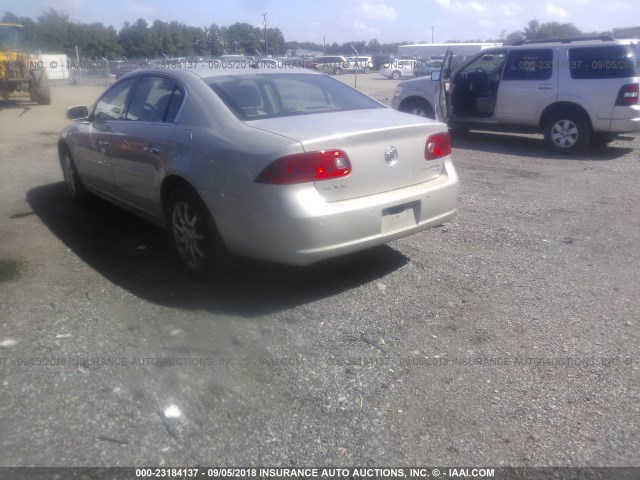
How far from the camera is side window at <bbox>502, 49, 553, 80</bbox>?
10.3m

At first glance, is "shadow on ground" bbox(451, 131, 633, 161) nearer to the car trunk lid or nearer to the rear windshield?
the rear windshield

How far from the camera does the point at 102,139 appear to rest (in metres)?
5.68

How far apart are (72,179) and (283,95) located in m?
3.11

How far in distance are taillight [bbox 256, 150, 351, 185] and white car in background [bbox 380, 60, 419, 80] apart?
41.2 meters

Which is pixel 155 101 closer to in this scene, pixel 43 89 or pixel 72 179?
pixel 72 179

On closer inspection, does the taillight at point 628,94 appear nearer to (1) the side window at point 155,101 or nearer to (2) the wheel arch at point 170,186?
(1) the side window at point 155,101

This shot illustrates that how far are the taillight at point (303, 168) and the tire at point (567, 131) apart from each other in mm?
7386

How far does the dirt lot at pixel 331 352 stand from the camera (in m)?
2.80

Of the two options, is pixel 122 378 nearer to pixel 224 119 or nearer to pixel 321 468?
pixel 321 468

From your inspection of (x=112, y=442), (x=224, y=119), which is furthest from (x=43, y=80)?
(x=112, y=442)

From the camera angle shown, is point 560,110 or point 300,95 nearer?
point 300,95

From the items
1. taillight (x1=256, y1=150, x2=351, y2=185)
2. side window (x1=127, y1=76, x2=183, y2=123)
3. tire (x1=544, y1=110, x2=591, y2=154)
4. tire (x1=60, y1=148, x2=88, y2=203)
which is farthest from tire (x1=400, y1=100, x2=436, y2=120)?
taillight (x1=256, y1=150, x2=351, y2=185)

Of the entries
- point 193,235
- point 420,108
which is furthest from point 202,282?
point 420,108

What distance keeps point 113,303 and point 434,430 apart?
243cm
